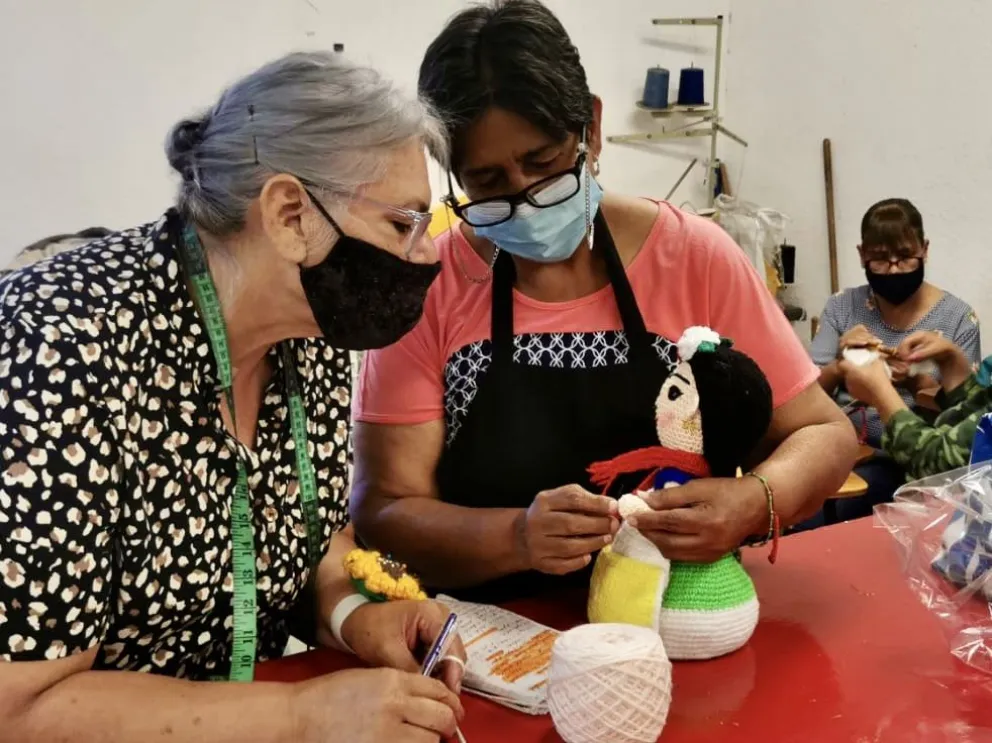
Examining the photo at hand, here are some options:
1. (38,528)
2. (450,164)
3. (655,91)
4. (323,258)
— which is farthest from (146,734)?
(655,91)

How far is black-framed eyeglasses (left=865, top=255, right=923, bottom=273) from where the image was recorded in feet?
10.5

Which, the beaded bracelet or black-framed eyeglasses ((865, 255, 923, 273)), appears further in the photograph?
black-framed eyeglasses ((865, 255, 923, 273))

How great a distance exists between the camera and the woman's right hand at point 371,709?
0.98 metres

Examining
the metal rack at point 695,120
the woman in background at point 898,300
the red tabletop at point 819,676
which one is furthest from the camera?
the metal rack at point 695,120

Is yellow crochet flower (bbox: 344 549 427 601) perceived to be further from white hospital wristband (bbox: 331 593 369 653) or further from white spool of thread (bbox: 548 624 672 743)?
white spool of thread (bbox: 548 624 672 743)

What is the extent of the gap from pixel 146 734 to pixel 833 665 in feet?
2.54

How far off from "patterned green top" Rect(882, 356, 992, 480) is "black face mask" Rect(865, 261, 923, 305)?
1.36 meters

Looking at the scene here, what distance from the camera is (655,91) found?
4359 millimetres

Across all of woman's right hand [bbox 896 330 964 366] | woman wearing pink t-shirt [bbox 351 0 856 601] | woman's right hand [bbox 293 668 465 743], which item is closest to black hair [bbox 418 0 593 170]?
woman wearing pink t-shirt [bbox 351 0 856 601]

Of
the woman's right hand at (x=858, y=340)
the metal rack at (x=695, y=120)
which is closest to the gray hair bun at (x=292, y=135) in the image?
the woman's right hand at (x=858, y=340)

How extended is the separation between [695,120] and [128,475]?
411 cm

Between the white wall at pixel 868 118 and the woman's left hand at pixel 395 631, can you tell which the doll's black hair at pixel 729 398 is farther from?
the white wall at pixel 868 118

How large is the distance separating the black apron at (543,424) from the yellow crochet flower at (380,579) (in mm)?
223

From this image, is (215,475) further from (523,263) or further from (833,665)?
(833,665)
